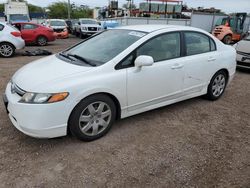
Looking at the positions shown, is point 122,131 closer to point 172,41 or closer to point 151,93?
point 151,93

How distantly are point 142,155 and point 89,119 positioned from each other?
0.81m

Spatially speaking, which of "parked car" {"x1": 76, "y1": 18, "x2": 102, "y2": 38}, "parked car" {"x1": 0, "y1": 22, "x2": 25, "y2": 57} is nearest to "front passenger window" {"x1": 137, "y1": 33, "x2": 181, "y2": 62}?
"parked car" {"x1": 0, "y1": 22, "x2": 25, "y2": 57}

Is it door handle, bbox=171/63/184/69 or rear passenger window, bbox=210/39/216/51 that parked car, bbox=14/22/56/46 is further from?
door handle, bbox=171/63/184/69

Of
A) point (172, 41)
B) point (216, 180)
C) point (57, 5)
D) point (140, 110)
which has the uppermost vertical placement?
point (57, 5)

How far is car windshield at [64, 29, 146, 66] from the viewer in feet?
10.9

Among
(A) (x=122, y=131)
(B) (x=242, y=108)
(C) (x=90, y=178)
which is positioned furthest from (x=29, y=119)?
(B) (x=242, y=108)

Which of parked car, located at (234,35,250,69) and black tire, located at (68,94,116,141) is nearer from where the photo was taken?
black tire, located at (68,94,116,141)

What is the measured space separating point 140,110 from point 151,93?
0.31m

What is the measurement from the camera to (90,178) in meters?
2.52

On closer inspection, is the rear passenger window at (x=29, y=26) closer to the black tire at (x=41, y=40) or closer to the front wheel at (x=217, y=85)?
the black tire at (x=41, y=40)

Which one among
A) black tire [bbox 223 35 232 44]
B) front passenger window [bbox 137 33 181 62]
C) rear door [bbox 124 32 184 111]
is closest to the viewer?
rear door [bbox 124 32 184 111]

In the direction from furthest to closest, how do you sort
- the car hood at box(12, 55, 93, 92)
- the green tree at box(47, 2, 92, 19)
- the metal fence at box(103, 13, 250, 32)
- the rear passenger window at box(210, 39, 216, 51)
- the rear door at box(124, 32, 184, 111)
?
the green tree at box(47, 2, 92, 19)
the metal fence at box(103, 13, 250, 32)
the rear passenger window at box(210, 39, 216, 51)
the rear door at box(124, 32, 184, 111)
the car hood at box(12, 55, 93, 92)

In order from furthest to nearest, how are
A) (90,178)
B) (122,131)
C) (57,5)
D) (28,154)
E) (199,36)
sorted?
(57,5) → (199,36) → (122,131) → (28,154) → (90,178)

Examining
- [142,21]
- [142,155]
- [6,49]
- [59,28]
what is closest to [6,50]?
[6,49]
